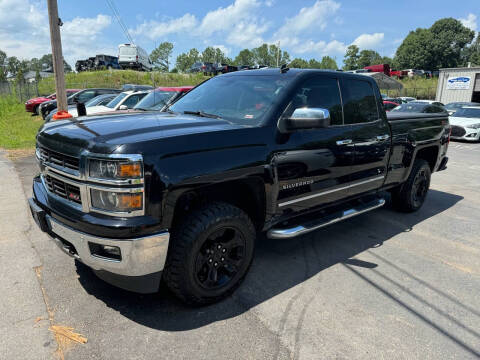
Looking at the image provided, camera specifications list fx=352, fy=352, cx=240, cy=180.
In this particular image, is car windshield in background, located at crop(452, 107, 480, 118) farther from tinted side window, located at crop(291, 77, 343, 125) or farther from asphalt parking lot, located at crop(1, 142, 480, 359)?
tinted side window, located at crop(291, 77, 343, 125)

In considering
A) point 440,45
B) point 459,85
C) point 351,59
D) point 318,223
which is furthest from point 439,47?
point 318,223

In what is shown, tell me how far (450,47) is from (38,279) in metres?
102

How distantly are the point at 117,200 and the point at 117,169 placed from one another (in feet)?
0.67

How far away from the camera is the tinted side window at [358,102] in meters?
3.87

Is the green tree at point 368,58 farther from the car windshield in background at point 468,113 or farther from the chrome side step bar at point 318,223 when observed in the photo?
the chrome side step bar at point 318,223

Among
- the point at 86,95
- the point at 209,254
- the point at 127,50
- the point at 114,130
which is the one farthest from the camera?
the point at 127,50

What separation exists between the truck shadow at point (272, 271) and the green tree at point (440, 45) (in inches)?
3730

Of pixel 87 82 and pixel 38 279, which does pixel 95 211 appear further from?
pixel 87 82

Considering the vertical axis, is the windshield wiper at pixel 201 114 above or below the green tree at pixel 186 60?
below

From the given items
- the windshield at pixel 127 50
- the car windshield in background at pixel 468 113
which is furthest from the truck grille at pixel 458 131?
the windshield at pixel 127 50

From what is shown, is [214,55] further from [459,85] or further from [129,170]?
[129,170]


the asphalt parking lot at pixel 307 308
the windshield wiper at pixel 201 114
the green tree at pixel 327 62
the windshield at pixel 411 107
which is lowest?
the asphalt parking lot at pixel 307 308

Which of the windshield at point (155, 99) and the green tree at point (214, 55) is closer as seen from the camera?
the windshield at point (155, 99)

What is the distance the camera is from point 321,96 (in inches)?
143
